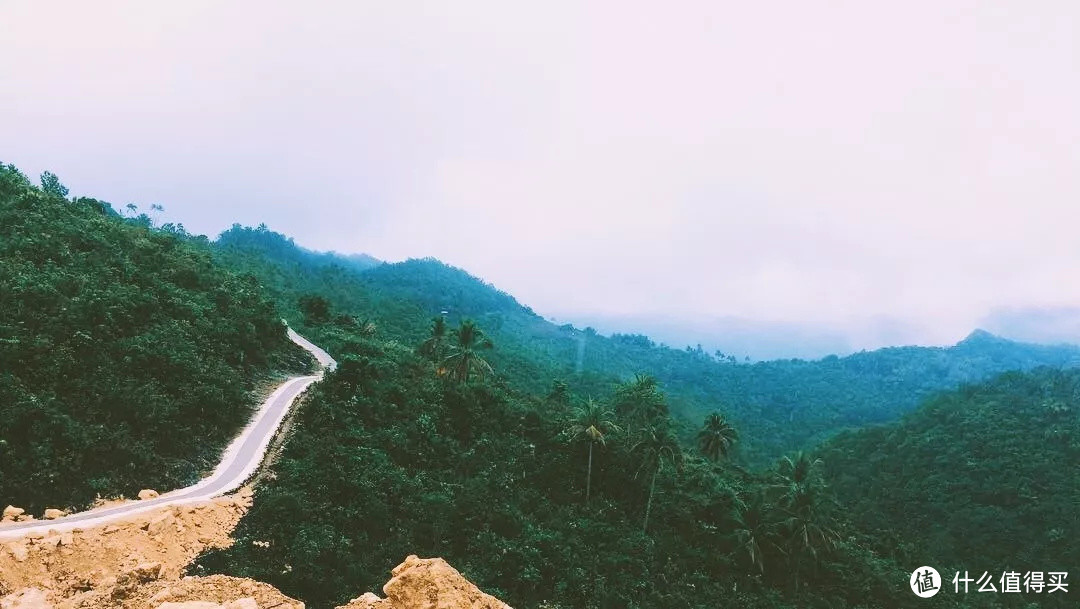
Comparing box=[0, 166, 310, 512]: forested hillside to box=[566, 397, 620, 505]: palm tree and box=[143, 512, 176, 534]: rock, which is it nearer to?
box=[143, 512, 176, 534]: rock

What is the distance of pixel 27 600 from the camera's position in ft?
43.3

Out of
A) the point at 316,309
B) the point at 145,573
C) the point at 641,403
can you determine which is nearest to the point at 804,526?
the point at 641,403

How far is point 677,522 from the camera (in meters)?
37.4

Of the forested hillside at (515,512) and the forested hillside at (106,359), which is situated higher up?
the forested hillside at (106,359)

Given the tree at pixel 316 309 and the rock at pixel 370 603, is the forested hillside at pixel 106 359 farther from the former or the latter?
the tree at pixel 316 309

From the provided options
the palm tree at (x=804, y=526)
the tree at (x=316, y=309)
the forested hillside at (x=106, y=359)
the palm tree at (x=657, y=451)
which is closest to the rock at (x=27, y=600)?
the forested hillside at (x=106, y=359)

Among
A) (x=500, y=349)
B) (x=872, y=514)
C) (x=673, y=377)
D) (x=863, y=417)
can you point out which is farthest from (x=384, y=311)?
(x=863, y=417)

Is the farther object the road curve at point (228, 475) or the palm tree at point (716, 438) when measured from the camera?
the palm tree at point (716, 438)

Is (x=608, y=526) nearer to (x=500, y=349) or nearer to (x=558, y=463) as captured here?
(x=558, y=463)

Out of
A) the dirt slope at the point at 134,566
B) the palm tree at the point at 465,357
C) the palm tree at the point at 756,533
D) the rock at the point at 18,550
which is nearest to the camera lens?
the dirt slope at the point at 134,566

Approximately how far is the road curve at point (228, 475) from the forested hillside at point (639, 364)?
2375 centimetres

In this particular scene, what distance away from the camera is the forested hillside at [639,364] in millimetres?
89188

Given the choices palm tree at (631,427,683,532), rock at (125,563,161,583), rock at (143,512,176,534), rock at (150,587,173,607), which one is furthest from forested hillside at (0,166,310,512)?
palm tree at (631,427,683,532)

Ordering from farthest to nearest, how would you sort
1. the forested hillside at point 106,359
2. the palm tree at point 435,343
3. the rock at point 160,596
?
the palm tree at point 435,343 < the forested hillside at point 106,359 < the rock at point 160,596
